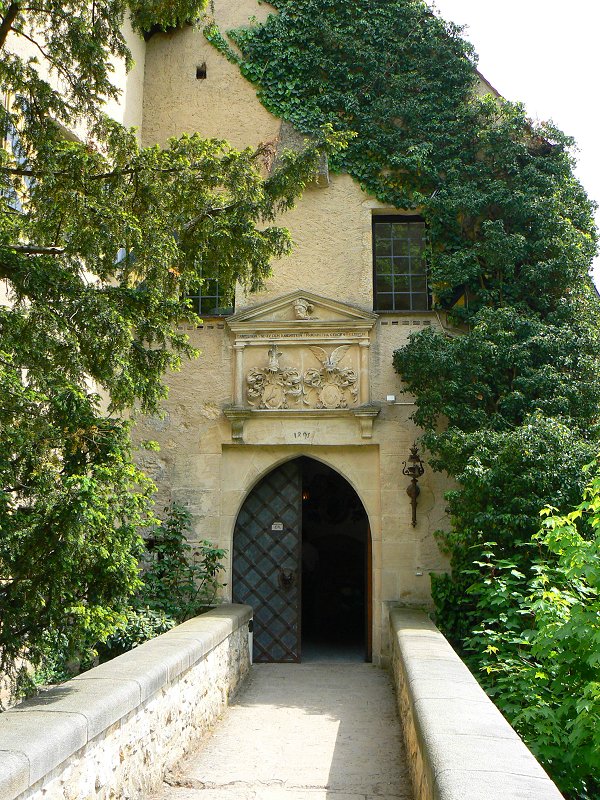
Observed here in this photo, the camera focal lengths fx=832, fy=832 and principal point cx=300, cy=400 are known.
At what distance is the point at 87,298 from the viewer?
489 cm

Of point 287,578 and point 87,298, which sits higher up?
point 87,298

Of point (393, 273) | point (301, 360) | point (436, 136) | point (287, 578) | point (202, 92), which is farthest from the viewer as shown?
point (202, 92)

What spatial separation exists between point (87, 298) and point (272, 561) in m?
5.75

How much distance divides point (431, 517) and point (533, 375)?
1964 mm

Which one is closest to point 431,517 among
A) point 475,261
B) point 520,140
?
point 475,261

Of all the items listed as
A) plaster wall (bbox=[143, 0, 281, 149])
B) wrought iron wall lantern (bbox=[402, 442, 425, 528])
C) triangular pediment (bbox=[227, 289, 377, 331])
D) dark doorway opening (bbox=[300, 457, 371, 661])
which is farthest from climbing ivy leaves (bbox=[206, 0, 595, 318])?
dark doorway opening (bbox=[300, 457, 371, 661])

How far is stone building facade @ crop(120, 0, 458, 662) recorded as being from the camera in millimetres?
9484

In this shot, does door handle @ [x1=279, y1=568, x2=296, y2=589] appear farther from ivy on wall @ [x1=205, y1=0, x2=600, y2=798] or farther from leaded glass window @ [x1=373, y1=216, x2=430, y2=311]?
leaded glass window @ [x1=373, y1=216, x2=430, y2=311]

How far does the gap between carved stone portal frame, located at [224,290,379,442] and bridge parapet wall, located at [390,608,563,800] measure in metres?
4.35

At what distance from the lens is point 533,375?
28.6ft

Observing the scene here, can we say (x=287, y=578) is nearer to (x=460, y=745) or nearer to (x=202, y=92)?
(x=202, y=92)

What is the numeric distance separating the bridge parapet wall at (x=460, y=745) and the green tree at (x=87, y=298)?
178cm

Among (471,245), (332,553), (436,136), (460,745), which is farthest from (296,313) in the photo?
(460,745)

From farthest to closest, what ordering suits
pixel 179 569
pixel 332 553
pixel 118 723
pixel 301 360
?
pixel 332 553, pixel 301 360, pixel 179 569, pixel 118 723
